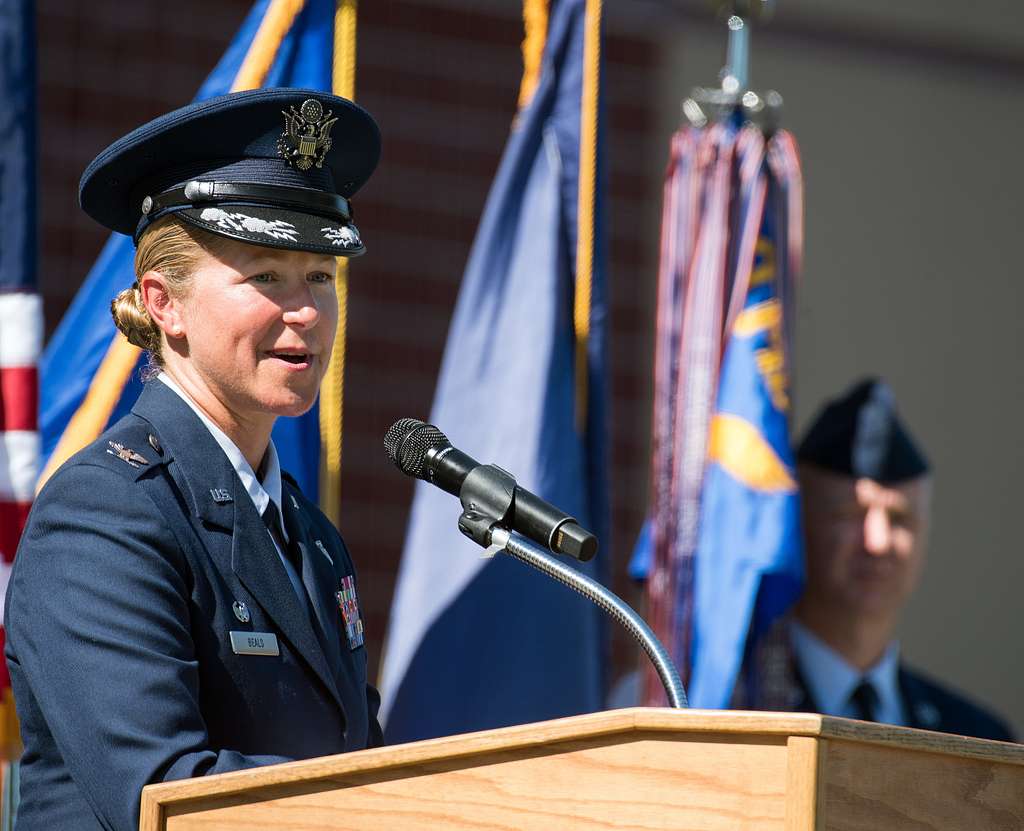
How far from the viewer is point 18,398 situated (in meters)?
2.29

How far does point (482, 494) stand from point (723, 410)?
1521mm

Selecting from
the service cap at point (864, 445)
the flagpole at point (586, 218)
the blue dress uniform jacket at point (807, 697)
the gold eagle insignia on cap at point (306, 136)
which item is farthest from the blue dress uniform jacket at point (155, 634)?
the service cap at point (864, 445)

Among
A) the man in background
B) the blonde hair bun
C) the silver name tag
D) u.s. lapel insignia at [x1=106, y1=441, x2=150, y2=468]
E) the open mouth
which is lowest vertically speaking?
the man in background

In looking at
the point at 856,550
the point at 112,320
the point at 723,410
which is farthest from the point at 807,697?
the point at 112,320

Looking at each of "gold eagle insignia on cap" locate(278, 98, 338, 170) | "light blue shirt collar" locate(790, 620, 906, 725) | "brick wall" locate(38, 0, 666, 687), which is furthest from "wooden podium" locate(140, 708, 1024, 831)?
"brick wall" locate(38, 0, 666, 687)

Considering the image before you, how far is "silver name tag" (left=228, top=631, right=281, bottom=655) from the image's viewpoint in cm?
157

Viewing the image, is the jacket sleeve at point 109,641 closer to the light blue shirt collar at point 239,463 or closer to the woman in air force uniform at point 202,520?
the woman in air force uniform at point 202,520

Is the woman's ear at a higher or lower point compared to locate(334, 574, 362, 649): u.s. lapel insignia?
higher

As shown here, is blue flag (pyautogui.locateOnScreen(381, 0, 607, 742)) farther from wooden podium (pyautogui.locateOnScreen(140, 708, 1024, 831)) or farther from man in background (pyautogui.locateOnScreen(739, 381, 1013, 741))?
wooden podium (pyautogui.locateOnScreen(140, 708, 1024, 831))

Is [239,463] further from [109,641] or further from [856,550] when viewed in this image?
[856,550]

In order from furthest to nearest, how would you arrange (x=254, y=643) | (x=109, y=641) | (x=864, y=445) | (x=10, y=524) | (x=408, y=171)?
(x=408, y=171) < (x=864, y=445) < (x=10, y=524) < (x=254, y=643) < (x=109, y=641)

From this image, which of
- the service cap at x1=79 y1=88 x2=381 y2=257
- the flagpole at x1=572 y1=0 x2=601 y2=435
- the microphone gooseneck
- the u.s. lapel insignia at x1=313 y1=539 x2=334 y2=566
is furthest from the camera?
the flagpole at x1=572 y1=0 x2=601 y2=435

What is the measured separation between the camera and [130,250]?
251 cm

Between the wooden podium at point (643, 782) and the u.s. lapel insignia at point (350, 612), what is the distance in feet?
1.48
